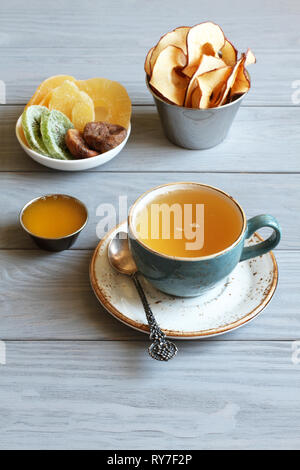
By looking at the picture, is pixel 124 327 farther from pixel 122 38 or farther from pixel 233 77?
pixel 122 38

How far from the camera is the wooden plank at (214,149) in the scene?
3.03 feet

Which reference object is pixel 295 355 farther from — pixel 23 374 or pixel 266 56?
pixel 266 56

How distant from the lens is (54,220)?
0.79 metres

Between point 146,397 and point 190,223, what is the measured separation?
21cm

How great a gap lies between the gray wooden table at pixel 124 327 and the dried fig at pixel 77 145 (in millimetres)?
35

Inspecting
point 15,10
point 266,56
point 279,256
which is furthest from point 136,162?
point 15,10

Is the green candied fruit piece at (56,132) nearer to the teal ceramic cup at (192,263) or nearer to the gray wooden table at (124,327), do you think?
the gray wooden table at (124,327)

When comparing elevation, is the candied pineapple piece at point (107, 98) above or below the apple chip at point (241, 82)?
below

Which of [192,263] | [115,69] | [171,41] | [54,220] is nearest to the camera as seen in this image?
[192,263]

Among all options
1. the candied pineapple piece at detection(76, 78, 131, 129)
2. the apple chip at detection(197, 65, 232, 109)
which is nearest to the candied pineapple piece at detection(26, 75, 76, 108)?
the candied pineapple piece at detection(76, 78, 131, 129)

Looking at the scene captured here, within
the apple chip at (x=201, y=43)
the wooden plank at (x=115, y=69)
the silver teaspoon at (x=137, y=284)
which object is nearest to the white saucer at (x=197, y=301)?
the silver teaspoon at (x=137, y=284)

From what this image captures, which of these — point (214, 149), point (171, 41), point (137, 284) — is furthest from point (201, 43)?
point (137, 284)

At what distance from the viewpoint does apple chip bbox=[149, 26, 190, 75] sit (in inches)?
35.2
